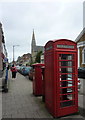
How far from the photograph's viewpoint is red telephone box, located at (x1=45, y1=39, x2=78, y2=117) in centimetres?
423

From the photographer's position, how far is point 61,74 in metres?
4.39

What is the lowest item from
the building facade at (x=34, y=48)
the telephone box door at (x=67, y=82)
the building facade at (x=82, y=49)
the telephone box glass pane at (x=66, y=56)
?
the telephone box door at (x=67, y=82)

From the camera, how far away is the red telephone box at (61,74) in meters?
4.23

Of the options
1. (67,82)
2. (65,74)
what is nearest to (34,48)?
(67,82)

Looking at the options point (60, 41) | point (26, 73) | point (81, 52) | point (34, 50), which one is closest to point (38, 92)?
point (60, 41)

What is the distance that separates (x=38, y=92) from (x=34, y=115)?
244 cm

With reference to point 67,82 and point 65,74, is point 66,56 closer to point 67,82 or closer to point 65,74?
point 65,74

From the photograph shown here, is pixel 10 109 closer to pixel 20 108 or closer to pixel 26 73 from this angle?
pixel 20 108

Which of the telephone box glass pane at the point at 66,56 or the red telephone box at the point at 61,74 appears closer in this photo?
the red telephone box at the point at 61,74

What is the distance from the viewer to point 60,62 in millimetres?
4547

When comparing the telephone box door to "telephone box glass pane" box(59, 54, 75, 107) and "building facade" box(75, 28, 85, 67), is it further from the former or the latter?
"building facade" box(75, 28, 85, 67)

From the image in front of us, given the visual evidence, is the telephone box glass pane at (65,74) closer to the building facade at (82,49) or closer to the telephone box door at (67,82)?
the telephone box door at (67,82)

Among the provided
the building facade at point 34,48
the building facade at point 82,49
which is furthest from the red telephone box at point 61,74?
the building facade at point 34,48

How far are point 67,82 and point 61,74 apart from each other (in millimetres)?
604
